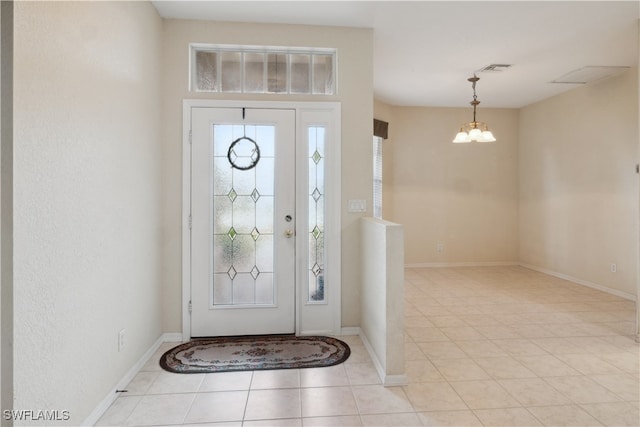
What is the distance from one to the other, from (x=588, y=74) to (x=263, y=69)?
13.7 ft

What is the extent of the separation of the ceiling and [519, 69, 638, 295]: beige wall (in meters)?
0.51

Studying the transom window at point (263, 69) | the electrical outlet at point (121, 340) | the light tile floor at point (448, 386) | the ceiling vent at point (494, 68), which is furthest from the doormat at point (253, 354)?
the ceiling vent at point (494, 68)

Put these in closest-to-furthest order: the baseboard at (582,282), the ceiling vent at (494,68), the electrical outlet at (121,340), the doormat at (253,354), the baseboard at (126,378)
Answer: the baseboard at (126,378)
the electrical outlet at (121,340)
the doormat at (253,354)
the ceiling vent at (494,68)
the baseboard at (582,282)

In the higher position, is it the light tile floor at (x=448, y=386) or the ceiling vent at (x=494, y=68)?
A: the ceiling vent at (x=494, y=68)

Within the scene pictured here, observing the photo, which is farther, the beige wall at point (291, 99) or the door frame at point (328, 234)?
the door frame at point (328, 234)

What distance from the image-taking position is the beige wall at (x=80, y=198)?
4.65 feet

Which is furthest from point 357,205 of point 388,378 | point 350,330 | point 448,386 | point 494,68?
point 494,68

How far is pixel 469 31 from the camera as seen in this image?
3.37 meters

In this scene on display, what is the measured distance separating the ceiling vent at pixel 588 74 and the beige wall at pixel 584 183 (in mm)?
137

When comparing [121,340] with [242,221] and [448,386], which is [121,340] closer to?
[242,221]

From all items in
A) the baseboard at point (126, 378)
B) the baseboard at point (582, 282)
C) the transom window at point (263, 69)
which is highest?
the transom window at point (263, 69)

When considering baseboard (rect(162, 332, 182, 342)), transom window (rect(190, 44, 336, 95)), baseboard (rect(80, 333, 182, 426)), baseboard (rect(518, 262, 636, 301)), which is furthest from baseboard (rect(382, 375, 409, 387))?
baseboard (rect(518, 262, 636, 301))

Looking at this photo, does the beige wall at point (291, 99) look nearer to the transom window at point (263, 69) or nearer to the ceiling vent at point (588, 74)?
the transom window at point (263, 69)

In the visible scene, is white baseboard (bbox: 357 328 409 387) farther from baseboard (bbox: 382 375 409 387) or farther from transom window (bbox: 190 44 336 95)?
transom window (bbox: 190 44 336 95)
